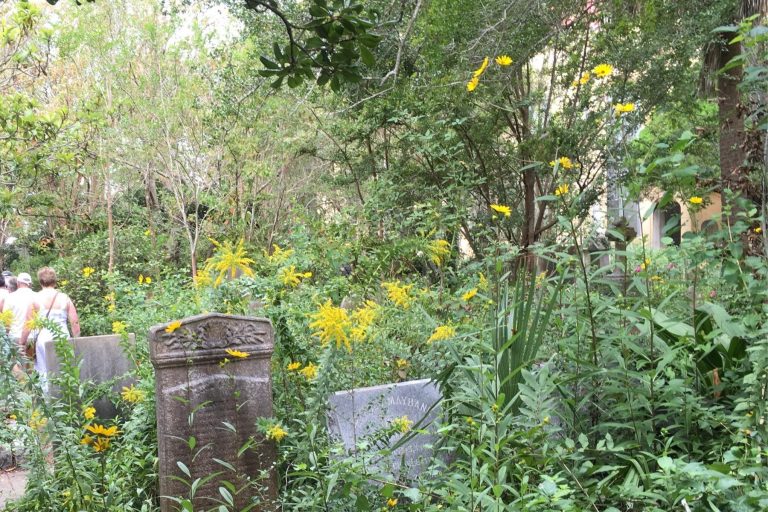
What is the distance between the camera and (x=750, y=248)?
16.2 ft

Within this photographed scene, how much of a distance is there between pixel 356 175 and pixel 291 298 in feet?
29.4

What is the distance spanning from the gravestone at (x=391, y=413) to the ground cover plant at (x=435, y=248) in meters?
0.14

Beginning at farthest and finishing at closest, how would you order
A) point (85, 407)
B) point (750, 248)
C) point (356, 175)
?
point (356, 175), point (750, 248), point (85, 407)

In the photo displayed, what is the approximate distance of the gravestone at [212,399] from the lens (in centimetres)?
499

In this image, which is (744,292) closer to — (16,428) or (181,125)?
(16,428)

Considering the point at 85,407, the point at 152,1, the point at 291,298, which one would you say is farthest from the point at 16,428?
the point at 152,1

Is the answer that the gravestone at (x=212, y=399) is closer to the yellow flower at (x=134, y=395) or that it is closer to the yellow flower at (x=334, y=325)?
the yellow flower at (x=134, y=395)

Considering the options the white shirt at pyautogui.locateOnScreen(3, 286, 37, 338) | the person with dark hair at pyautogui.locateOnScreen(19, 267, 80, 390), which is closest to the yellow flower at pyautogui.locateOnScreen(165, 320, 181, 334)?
the person with dark hair at pyautogui.locateOnScreen(19, 267, 80, 390)

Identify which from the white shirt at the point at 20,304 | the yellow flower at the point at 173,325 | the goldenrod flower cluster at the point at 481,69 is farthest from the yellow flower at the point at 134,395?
the white shirt at the point at 20,304

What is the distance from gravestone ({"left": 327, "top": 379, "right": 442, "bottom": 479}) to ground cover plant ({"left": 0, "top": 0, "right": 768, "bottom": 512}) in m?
0.14

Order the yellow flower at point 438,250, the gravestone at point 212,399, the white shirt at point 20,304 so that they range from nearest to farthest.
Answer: the gravestone at point 212,399
the yellow flower at point 438,250
the white shirt at point 20,304

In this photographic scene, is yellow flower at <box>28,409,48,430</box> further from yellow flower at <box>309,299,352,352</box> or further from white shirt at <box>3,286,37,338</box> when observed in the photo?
white shirt at <box>3,286,37,338</box>

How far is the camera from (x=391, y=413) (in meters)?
5.03

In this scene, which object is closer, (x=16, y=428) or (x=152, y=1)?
(x=16, y=428)
